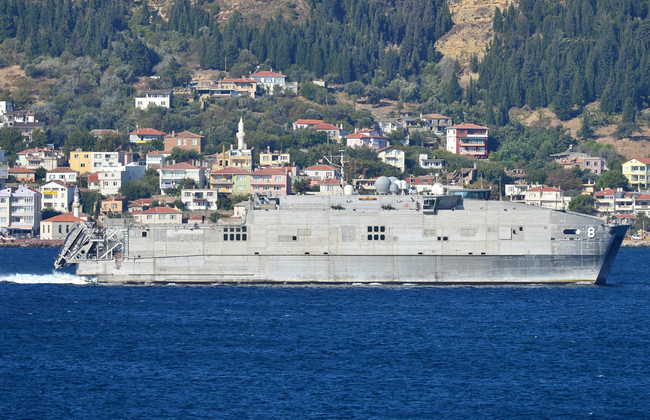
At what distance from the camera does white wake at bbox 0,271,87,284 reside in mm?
61384

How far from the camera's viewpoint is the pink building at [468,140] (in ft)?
488

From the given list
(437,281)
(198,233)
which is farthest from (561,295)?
(198,233)

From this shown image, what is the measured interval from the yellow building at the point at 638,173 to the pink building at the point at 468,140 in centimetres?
2199

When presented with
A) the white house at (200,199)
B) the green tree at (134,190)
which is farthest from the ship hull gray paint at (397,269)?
the green tree at (134,190)

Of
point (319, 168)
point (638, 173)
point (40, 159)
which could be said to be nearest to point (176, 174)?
point (319, 168)

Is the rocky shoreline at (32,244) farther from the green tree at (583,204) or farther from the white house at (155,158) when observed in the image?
the green tree at (583,204)

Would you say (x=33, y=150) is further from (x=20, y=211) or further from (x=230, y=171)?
(x=230, y=171)

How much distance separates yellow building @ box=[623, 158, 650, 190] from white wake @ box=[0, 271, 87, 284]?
297ft

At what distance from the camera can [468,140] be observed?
14938cm

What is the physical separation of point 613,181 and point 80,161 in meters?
68.2

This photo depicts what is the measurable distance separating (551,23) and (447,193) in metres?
135

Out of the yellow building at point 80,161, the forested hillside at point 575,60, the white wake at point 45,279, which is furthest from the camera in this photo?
the forested hillside at point 575,60

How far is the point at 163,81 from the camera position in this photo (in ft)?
567

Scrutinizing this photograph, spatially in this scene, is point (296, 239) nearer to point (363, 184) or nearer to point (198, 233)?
point (198, 233)
